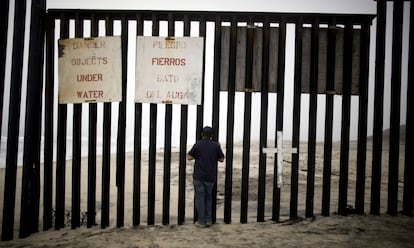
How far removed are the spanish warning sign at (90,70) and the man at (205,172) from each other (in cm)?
173

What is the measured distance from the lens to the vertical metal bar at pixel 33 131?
187 inches

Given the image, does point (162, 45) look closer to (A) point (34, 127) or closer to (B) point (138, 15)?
(B) point (138, 15)

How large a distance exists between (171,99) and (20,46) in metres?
2.71

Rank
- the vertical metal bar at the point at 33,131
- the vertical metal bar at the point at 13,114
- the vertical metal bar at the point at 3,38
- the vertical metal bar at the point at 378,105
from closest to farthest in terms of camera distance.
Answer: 1. the vertical metal bar at the point at 3,38
2. the vertical metal bar at the point at 13,114
3. the vertical metal bar at the point at 33,131
4. the vertical metal bar at the point at 378,105

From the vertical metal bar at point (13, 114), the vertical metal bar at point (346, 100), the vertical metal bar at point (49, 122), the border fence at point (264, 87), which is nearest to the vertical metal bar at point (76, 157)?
the border fence at point (264, 87)

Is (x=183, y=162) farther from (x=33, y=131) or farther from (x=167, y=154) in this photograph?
(x=33, y=131)

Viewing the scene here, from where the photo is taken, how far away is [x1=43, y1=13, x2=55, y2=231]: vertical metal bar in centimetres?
489

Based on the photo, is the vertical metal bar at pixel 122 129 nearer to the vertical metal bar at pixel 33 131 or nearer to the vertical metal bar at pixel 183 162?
the vertical metal bar at pixel 183 162

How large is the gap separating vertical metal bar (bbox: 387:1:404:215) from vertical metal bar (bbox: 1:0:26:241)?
21.5 ft

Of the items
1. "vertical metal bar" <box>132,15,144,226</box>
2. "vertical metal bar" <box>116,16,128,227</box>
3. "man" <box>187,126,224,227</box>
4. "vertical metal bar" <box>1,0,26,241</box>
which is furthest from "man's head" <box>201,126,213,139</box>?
"vertical metal bar" <box>1,0,26,241</box>

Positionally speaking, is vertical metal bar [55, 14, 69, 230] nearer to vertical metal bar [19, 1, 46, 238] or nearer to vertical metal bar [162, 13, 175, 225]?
vertical metal bar [19, 1, 46, 238]

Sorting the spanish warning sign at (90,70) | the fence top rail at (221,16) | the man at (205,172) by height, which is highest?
the fence top rail at (221,16)

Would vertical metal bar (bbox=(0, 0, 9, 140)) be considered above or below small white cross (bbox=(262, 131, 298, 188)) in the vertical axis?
above

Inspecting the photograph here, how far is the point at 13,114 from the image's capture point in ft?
15.0
